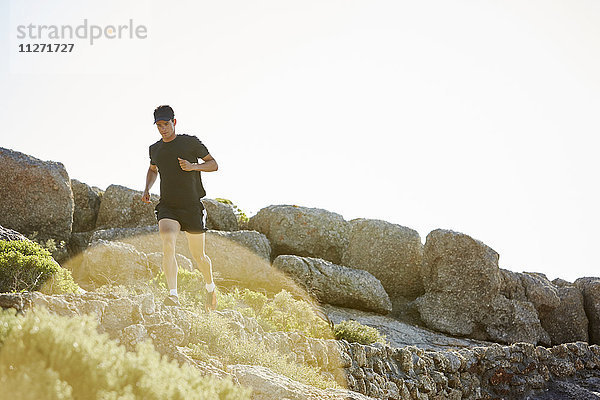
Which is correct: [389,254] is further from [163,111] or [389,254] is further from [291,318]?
[163,111]

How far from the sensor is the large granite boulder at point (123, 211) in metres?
14.6

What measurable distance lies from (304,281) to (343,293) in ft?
4.34

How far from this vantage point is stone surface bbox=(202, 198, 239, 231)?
1585 centimetres

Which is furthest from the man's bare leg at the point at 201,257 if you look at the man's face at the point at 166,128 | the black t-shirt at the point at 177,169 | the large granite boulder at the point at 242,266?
the large granite boulder at the point at 242,266

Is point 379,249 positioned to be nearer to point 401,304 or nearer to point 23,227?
point 401,304

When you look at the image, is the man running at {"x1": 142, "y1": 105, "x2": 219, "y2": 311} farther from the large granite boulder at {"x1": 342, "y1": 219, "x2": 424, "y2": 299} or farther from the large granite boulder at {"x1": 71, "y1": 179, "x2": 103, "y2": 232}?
the large granite boulder at {"x1": 342, "y1": 219, "x2": 424, "y2": 299}

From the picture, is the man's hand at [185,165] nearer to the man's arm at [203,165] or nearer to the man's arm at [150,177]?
the man's arm at [203,165]

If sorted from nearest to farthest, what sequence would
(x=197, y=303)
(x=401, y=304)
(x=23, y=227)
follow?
(x=197, y=303), (x=23, y=227), (x=401, y=304)

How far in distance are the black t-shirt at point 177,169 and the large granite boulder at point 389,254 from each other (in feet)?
35.3

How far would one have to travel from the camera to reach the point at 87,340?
253 centimetres

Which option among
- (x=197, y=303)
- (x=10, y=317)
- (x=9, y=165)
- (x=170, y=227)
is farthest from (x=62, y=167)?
(x=10, y=317)

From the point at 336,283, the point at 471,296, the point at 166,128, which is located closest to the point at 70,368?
the point at 166,128

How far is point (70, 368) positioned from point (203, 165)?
425 cm

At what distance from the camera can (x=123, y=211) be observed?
48.0 feet
